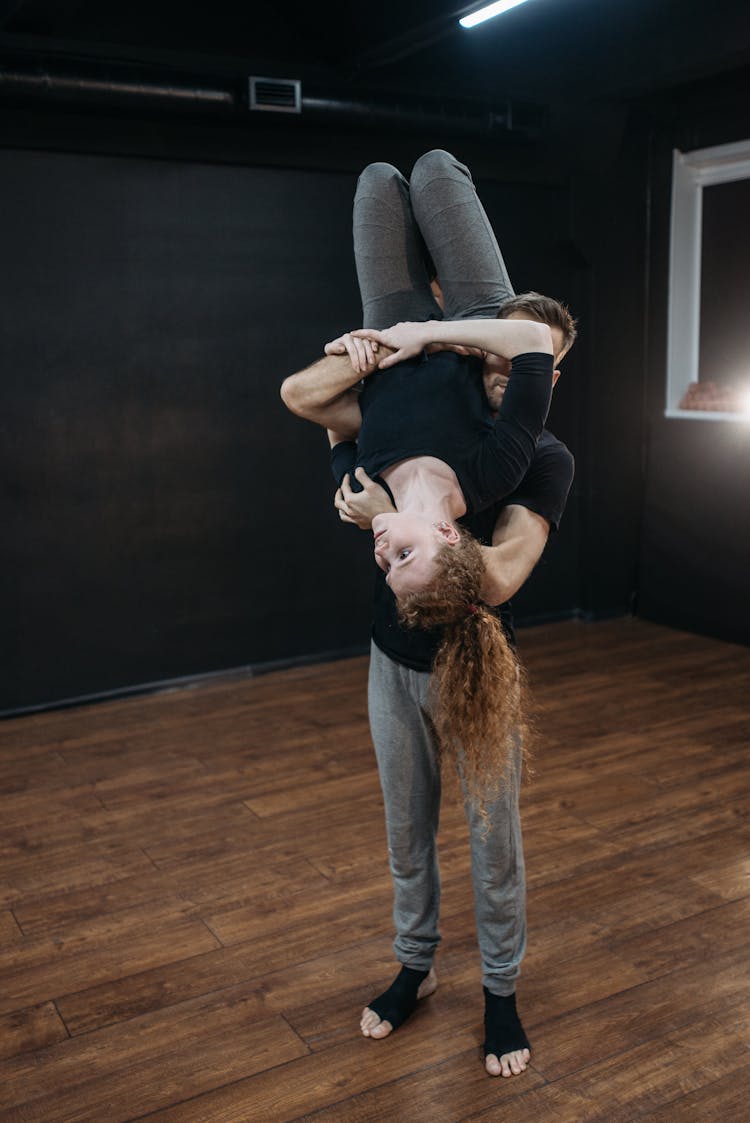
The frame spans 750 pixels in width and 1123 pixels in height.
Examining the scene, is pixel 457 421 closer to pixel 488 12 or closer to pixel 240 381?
pixel 488 12

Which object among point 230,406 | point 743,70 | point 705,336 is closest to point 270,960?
point 230,406

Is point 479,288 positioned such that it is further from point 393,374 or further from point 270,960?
point 270,960

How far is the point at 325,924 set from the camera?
2.70m

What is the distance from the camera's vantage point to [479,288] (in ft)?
7.30

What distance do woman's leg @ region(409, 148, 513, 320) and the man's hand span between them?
1.58ft

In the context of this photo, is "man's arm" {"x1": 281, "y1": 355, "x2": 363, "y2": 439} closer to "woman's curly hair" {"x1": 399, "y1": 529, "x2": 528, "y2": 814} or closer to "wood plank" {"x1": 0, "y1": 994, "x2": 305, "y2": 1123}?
"woman's curly hair" {"x1": 399, "y1": 529, "x2": 528, "y2": 814}

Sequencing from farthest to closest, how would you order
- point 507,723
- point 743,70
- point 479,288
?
point 743,70, point 479,288, point 507,723

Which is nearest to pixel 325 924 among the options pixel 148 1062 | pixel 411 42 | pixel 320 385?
pixel 148 1062

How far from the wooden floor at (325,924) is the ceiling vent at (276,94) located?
2.52 meters

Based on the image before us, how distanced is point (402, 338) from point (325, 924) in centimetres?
156

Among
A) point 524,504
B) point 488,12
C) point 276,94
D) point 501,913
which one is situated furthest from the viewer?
point 276,94

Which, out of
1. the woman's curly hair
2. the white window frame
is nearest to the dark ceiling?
the white window frame

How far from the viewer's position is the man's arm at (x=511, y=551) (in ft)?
6.22

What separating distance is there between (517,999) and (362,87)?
3801 mm
